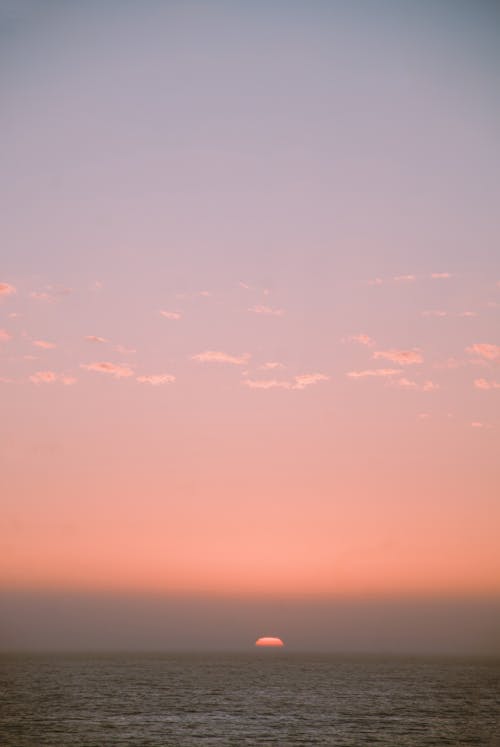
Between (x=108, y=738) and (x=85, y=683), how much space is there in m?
93.3

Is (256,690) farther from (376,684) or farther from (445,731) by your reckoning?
(445,731)

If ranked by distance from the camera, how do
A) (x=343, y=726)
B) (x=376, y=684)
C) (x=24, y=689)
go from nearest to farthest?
(x=343, y=726) → (x=24, y=689) → (x=376, y=684)

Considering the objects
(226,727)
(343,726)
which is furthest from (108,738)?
(343,726)

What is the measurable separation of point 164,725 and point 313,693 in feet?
203

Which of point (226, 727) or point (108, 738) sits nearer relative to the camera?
point (108, 738)

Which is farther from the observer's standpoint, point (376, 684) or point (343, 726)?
point (376, 684)

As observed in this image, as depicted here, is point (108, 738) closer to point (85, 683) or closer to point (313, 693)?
point (313, 693)

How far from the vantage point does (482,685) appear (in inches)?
7175

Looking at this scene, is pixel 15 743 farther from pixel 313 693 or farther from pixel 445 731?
pixel 313 693

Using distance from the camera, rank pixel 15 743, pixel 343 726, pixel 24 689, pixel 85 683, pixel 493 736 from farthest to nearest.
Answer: pixel 85 683 < pixel 24 689 < pixel 343 726 < pixel 493 736 < pixel 15 743

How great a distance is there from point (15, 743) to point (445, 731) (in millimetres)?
47714

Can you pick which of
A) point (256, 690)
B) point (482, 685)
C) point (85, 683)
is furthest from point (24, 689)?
point (482, 685)

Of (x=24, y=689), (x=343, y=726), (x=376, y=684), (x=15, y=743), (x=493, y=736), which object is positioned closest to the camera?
(x=15, y=743)

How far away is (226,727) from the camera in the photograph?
290 ft
